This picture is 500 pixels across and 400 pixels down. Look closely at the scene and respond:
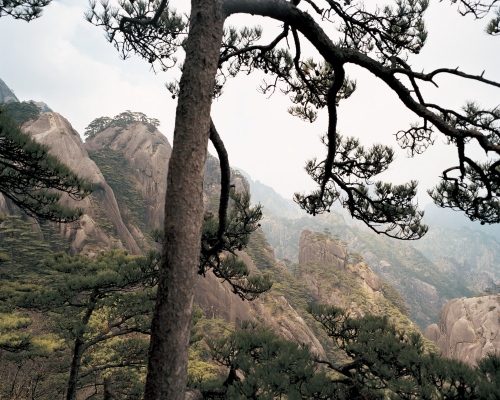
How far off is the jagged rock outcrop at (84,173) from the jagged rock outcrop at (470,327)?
2500 centimetres

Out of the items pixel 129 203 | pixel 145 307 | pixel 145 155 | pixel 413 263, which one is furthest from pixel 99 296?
pixel 413 263

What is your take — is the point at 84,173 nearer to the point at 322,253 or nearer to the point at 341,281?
the point at 322,253

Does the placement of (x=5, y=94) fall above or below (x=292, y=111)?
above

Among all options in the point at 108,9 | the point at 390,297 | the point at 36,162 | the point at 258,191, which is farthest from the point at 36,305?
the point at 258,191

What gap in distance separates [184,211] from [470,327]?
29.6 m

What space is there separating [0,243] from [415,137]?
18724mm

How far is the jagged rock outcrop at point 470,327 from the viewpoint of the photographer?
21.0 metres

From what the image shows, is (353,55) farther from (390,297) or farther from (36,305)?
(390,297)

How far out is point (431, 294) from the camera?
61812 mm

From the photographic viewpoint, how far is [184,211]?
1.28 meters

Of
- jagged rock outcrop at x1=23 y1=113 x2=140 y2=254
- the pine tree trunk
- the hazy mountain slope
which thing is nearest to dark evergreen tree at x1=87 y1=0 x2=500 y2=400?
the pine tree trunk

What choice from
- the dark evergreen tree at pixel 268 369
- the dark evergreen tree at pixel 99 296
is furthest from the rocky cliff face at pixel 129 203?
the dark evergreen tree at pixel 268 369

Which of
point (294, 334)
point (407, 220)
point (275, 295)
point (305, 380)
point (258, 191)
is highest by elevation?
point (258, 191)

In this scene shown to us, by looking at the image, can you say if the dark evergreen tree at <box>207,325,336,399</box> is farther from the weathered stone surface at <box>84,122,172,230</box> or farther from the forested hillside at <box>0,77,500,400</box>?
the weathered stone surface at <box>84,122,172,230</box>
